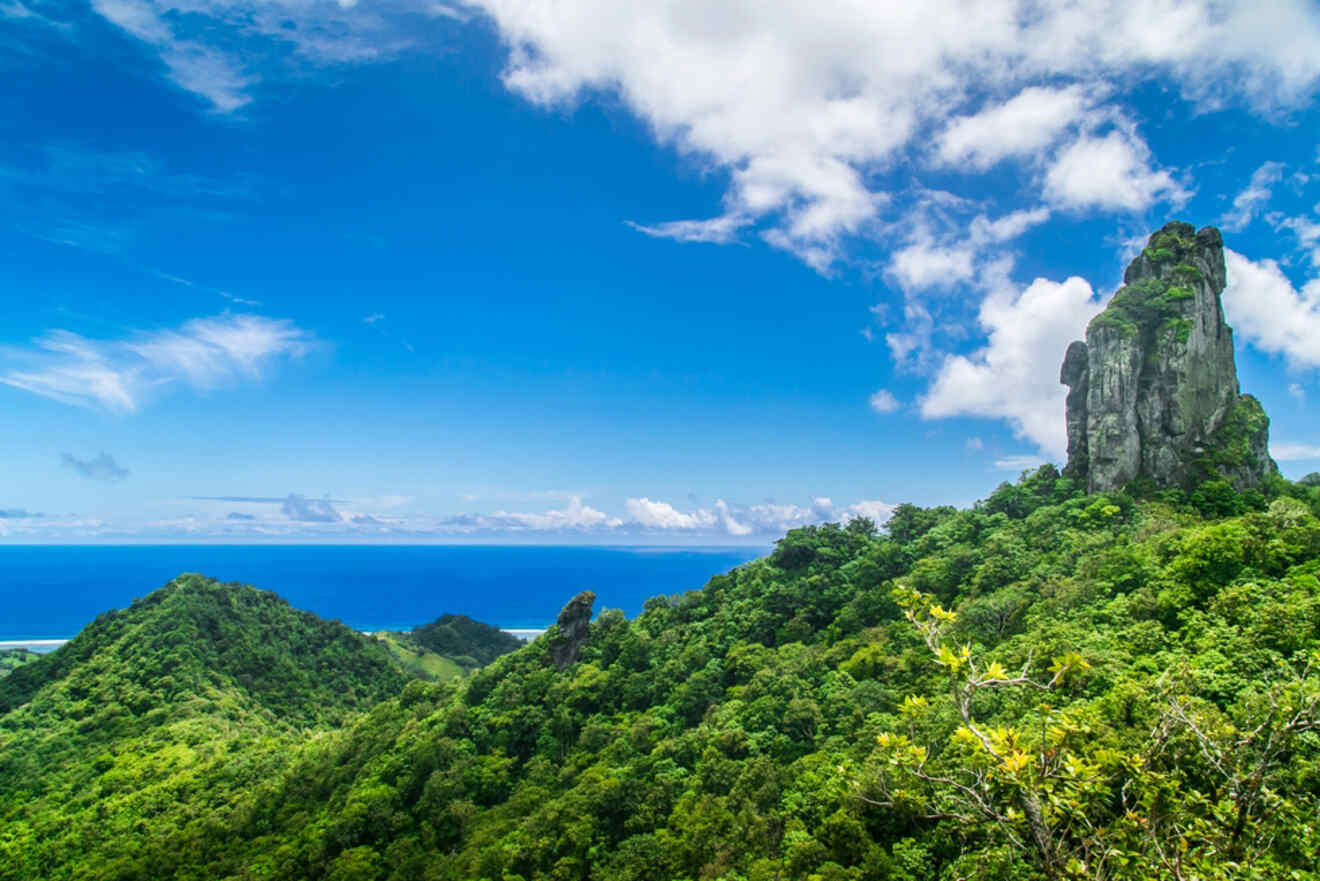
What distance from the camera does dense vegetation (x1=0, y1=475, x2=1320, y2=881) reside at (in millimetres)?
6980

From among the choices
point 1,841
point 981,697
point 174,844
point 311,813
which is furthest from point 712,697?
point 1,841

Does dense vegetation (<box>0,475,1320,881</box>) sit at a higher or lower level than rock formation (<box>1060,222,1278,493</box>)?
lower

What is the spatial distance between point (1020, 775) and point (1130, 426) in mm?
48066

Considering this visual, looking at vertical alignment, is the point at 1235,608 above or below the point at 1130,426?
below

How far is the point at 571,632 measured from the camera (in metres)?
48.5

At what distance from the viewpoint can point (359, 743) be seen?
4234 centimetres

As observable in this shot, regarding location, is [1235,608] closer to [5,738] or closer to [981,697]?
[981,697]

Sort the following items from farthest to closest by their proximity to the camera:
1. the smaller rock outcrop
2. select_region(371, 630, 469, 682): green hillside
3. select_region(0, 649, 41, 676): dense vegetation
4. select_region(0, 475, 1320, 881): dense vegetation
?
select_region(371, 630, 469, 682): green hillside
select_region(0, 649, 41, 676): dense vegetation
the smaller rock outcrop
select_region(0, 475, 1320, 881): dense vegetation

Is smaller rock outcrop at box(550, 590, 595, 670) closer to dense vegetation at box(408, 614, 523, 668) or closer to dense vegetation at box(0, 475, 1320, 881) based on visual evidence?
dense vegetation at box(0, 475, 1320, 881)

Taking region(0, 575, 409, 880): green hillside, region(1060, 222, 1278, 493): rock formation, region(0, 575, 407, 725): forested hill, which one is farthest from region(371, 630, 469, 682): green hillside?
region(1060, 222, 1278, 493): rock formation

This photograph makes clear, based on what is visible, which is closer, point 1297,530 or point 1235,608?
point 1235,608

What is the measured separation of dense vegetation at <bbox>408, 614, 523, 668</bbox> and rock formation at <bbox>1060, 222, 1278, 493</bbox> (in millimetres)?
81933

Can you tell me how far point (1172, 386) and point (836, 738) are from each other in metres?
36.0

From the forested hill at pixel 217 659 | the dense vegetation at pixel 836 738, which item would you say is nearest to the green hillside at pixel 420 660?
the forested hill at pixel 217 659
